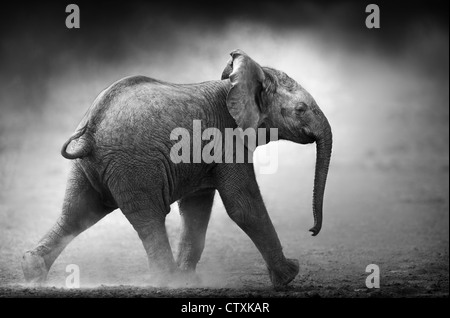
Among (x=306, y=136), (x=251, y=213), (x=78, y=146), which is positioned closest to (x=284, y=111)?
(x=306, y=136)

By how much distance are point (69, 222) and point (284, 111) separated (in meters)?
2.59

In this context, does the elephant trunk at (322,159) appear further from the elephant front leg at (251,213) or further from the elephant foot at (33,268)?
the elephant foot at (33,268)

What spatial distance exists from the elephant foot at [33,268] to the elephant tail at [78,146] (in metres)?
1.17

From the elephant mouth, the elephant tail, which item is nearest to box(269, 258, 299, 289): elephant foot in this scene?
the elephant mouth

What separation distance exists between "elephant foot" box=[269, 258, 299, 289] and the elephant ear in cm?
156

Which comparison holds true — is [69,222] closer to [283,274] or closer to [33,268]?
[33,268]

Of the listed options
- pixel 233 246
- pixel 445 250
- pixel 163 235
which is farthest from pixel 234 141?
pixel 445 250

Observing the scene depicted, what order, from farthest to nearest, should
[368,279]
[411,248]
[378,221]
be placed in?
1. [378,221]
2. [411,248]
3. [368,279]

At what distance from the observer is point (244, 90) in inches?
375

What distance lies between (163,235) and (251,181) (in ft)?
3.72

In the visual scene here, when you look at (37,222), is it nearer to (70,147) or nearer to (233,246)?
(233,246)

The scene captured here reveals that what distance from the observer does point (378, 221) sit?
1617 cm

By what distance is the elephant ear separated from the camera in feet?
31.1

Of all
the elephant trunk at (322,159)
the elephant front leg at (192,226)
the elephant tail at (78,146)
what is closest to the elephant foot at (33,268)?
the elephant tail at (78,146)
